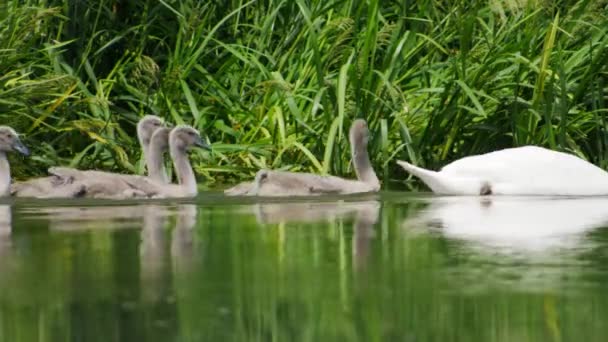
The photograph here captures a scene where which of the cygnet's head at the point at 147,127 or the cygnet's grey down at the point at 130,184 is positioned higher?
the cygnet's head at the point at 147,127

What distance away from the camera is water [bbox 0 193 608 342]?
18.7ft

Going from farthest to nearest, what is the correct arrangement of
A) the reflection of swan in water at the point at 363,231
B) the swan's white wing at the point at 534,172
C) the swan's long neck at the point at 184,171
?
the swan's long neck at the point at 184,171 → the swan's white wing at the point at 534,172 → the reflection of swan in water at the point at 363,231

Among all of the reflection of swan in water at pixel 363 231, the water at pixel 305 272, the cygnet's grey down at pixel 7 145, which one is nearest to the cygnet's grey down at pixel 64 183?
the cygnet's grey down at pixel 7 145

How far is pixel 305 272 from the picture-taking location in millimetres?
7176

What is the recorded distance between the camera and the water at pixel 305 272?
5703mm

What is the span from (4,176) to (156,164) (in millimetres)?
1022

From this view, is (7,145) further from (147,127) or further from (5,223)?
(5,223)

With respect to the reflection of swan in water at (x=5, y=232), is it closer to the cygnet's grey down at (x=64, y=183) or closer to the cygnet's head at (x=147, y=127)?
the cygnet's grey down at (x=64, y=183)

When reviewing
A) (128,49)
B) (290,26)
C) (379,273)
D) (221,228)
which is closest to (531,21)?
(290,26)

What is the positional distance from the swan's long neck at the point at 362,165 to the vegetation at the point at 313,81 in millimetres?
322

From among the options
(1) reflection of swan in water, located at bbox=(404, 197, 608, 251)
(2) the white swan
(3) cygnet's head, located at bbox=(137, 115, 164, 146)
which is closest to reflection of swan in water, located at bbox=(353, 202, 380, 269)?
(1) reflection of swan in water, located at bbox=(404, 197, 608, 251)

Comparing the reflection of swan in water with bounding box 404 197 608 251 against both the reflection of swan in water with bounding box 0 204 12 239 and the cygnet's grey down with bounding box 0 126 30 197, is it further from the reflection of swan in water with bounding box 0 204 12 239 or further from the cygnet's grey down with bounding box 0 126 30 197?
the cygnet's grey down with bounding box 0 126 30 197

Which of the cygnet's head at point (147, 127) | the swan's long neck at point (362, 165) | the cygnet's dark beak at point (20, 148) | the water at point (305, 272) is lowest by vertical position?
the water at point (305, 272)

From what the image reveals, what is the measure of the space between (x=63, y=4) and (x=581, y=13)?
3993 mm
